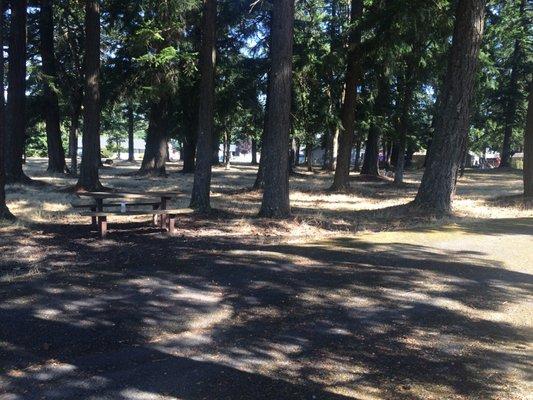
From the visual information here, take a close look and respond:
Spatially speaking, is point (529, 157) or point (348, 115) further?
point (348, 115)

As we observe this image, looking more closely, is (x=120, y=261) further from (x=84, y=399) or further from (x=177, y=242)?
(x=84, y=399)

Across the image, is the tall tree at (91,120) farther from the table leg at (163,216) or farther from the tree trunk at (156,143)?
the tree trunk at (156,143)

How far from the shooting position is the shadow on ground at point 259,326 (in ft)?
13.0

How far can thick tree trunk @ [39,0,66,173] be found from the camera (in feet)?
81.6

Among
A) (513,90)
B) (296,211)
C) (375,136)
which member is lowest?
(296,211)

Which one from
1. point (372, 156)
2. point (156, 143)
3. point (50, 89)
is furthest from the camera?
point (372, 156)

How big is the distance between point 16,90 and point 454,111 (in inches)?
644

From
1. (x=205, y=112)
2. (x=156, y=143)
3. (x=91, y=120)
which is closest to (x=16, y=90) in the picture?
(x=91, y=120)

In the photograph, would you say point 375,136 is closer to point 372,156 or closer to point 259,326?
point 372,156

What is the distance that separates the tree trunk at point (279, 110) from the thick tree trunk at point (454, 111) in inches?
144

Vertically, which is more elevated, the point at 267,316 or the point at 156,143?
the point at 156,143

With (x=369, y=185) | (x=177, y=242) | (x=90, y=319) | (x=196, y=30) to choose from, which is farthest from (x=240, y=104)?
(x=90, y=319)

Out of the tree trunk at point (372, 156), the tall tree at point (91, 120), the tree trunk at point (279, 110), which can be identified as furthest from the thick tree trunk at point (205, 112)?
the tree trunk at point (372, 156)

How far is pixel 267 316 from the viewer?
5406mm
